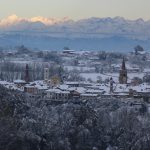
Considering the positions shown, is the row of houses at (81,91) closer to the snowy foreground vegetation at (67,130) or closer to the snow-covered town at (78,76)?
the snow-covered town at (78,76)

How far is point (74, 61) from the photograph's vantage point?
112 metres

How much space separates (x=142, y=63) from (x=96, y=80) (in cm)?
3225

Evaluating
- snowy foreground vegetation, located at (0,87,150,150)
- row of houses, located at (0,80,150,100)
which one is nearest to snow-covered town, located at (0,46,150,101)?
row of houses, located at (0,80,150,100)

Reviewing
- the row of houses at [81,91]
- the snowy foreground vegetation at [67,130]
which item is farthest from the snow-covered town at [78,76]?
the snowy foreground vegetation at [67,130]

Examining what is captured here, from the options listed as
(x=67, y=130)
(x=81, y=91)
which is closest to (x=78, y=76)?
(x=81, y=91)

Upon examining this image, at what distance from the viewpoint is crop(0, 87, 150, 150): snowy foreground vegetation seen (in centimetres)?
2589

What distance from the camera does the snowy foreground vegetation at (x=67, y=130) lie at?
25891 mm

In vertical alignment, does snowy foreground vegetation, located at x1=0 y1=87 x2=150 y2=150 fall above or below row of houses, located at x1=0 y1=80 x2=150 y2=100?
above

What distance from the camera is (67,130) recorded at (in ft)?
96.7

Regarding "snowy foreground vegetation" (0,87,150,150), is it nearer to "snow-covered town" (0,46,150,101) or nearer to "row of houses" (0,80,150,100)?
"snow-covered town" (0,46,150,101)

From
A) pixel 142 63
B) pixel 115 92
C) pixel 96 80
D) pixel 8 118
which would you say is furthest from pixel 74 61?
pixel 8 118

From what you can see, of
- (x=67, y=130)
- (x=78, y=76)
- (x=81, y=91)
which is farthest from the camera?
(x=78, y=76)

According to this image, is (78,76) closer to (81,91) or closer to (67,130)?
(81,91)

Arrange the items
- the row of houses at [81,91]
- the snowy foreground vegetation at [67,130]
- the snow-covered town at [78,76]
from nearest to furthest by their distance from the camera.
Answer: the snowy foreground vegetation at [67,130] < the row of houses at [81,91] < the snow-covered town at [78,76]
